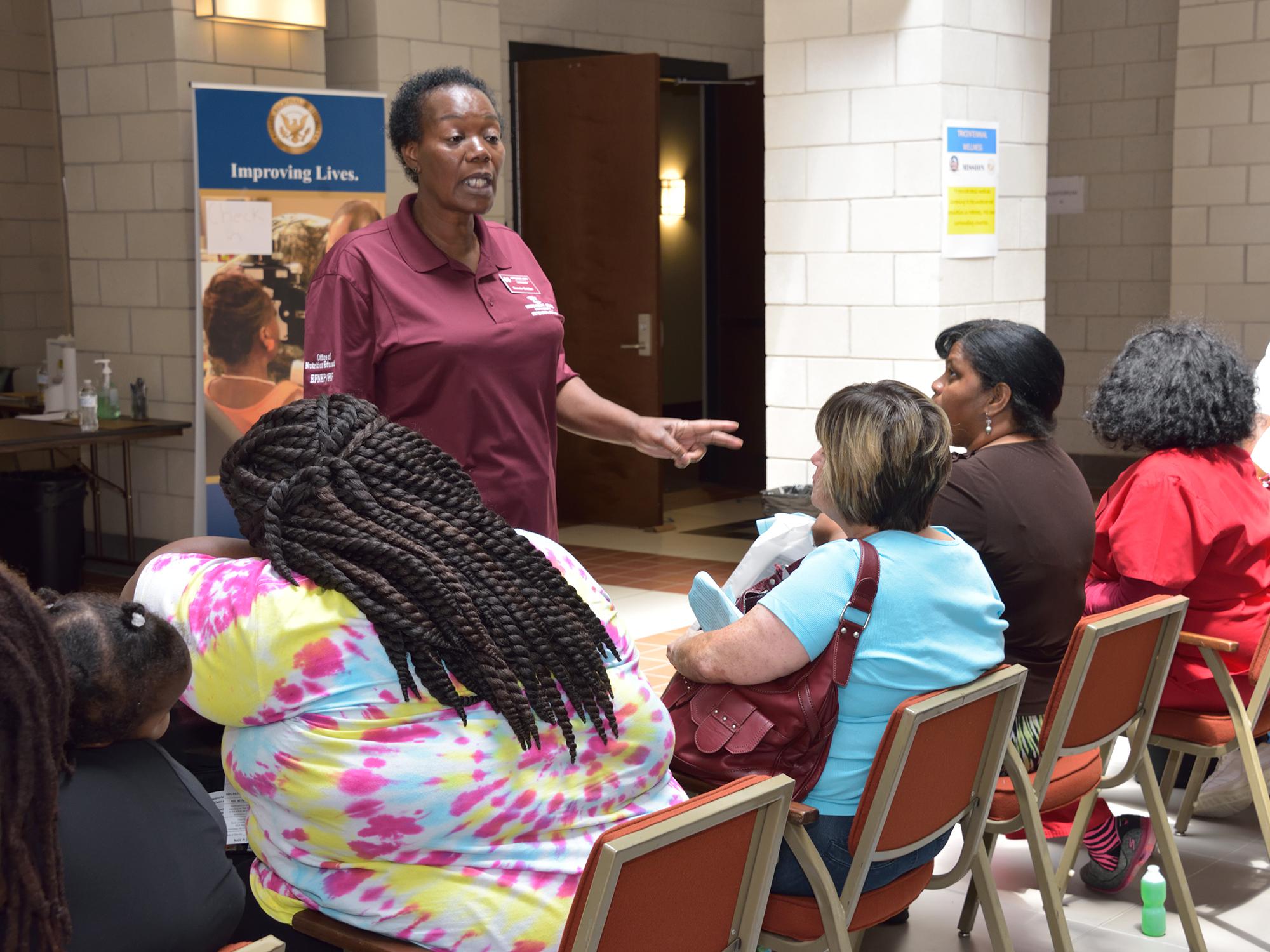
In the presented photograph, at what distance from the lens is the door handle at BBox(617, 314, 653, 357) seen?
776 centimetres

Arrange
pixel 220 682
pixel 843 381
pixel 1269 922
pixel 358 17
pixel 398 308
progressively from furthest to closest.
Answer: pixel 358 17
pixel 843 381
pixel 1269 922
pixel 398 308
pixel 220 682

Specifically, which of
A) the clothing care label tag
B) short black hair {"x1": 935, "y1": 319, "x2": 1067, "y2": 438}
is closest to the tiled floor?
short black hair {"x1": 935, "y1": 319, "x2": 1067, "y2": 438}

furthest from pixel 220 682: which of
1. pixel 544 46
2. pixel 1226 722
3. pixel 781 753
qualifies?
pixel 544 46

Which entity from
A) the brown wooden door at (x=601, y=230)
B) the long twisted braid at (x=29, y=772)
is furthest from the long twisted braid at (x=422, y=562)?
the brown wooden door at (x=601, y=230)

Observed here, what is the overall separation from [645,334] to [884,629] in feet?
19.1

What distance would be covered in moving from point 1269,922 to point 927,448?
151cm

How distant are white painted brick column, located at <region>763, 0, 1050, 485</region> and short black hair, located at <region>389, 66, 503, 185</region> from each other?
2489mm

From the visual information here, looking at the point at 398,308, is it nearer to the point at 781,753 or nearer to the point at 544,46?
the point at 781,753

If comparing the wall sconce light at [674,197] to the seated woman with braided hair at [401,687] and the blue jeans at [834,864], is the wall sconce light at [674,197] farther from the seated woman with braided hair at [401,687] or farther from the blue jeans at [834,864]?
the seated woman with braided hair at [401,687]

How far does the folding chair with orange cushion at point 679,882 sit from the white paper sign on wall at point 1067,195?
26.3ft

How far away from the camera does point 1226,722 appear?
2.98 m

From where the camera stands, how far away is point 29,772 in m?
1.28

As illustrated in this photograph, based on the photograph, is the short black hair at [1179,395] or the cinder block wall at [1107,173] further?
the cinder block wall at [1107,173]

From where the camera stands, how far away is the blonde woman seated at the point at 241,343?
580cm
